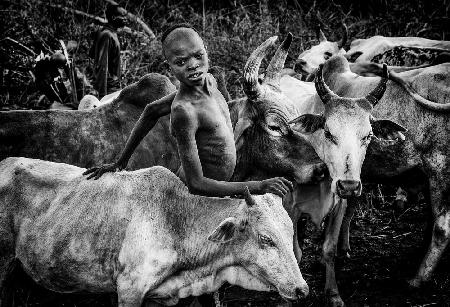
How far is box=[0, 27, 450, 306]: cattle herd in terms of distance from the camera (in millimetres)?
2830

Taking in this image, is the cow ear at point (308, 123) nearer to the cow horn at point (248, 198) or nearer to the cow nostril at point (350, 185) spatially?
the cow nostril at point (350, 185)

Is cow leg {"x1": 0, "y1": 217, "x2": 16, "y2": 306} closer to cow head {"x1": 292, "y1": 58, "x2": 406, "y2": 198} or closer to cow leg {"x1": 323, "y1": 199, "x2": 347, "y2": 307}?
cow head {"x1": 292, "y1": 58, "x2": 406, "y2": 198}

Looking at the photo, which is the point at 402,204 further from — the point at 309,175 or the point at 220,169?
the point at 220,169

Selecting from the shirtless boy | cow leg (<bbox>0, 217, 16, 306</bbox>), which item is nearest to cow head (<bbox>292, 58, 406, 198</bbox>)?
the shirtless boy

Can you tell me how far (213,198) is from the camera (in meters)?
3.02

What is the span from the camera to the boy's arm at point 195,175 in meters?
2.81

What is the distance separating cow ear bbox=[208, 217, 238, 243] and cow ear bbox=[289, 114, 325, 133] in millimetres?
1410

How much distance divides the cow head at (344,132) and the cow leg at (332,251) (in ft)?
2.65

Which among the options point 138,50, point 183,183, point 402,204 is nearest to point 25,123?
point 183,183

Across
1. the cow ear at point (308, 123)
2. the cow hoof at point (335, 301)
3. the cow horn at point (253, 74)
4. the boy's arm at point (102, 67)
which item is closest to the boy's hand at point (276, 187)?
the cow ear at point (308, 123)

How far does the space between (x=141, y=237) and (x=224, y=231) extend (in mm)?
401

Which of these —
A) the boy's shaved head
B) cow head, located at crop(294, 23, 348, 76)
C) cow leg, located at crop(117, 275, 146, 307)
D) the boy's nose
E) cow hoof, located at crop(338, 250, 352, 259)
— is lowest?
cow hoof, located at crop(338, 250, 352, 259)

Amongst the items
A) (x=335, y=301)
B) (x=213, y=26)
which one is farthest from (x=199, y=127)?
(x=213, y=26)

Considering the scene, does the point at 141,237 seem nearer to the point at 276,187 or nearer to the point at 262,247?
the point at 262,247
